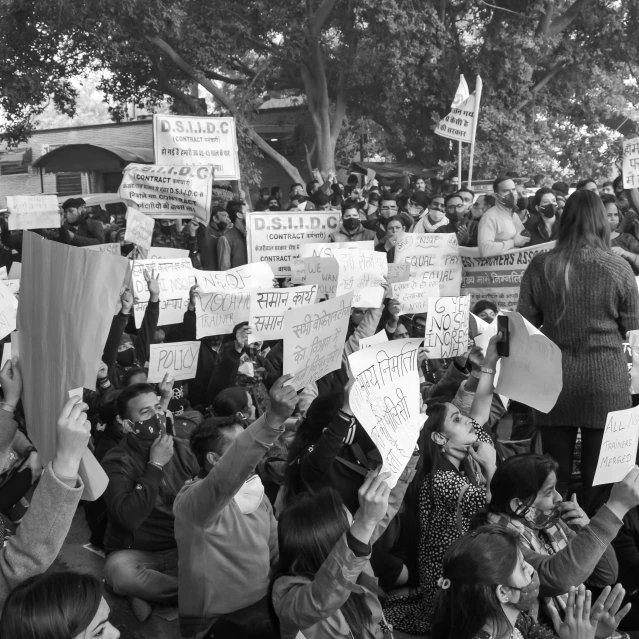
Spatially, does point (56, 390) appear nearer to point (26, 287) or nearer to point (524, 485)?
point (26, 287)

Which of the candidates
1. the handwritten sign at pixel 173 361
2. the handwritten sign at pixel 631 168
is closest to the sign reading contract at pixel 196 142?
the handwritten sign at pixel 173 361

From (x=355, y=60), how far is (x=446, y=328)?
43.1 ft

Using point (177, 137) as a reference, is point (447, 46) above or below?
above

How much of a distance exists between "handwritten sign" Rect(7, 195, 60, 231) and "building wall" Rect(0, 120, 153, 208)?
1810 cm

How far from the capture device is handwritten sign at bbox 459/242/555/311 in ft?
23.6

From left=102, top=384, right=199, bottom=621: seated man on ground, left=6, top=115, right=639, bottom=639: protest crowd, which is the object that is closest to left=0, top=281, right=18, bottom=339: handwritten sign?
left=6, top=115, right=639, bottom=639: protest crowd

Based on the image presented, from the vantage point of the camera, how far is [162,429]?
4.20 metres

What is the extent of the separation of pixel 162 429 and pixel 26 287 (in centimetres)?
148

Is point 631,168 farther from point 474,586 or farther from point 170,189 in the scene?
point 474,586

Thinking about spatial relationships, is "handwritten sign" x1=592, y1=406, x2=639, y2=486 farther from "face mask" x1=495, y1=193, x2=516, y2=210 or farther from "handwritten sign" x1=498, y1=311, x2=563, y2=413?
"face mask" x1=495, y1=193, x2=516, y2=210

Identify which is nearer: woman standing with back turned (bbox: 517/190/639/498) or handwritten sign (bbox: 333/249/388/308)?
woman standing with back turned (bbox: 517/190/639/498)

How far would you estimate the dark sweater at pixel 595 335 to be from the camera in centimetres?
373

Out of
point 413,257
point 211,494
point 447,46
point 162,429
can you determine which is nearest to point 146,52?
point 447,46

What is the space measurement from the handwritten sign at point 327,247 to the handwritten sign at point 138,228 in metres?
1.43
